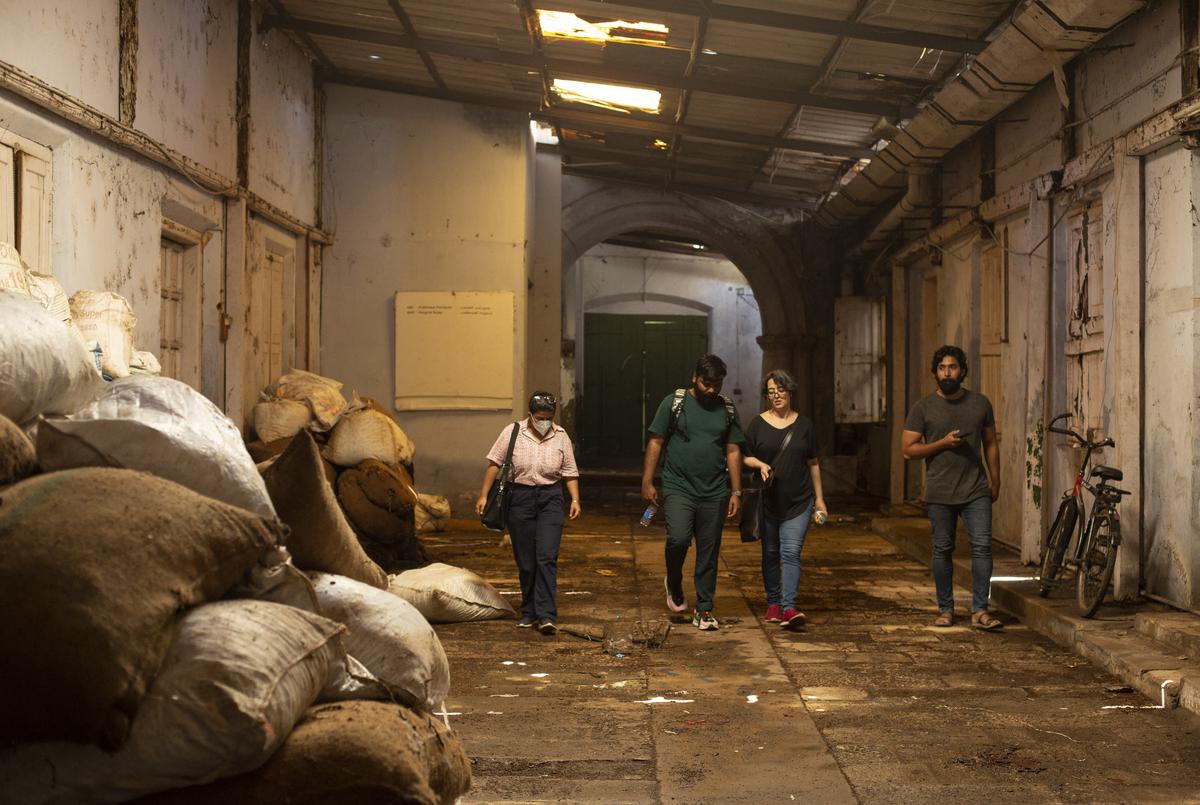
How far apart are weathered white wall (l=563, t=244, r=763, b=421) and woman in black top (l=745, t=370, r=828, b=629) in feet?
56.6

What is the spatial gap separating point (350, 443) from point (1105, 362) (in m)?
6.03

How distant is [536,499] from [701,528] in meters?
1.06

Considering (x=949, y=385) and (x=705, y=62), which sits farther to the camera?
(x=705, y=62)

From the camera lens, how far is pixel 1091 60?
332 inches

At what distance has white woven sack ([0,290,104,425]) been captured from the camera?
113 inches

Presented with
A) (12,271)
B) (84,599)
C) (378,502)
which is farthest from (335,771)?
(378,502)

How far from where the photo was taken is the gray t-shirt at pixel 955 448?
7.58m

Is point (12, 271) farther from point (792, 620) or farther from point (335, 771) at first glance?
Result: point (792, 620)

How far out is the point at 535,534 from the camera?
25.5 feet

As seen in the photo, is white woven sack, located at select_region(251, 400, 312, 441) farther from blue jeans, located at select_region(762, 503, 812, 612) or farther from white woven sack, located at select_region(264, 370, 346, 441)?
blue jeans, located at select_region(762, 503, 812, 612)

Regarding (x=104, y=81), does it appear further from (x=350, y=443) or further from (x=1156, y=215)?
(x=1156, y=215)

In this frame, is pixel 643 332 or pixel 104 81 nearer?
pixel 104 81

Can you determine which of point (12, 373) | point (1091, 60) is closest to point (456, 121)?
point (1091, 60)

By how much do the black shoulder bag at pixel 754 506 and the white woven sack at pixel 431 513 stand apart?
529cm
